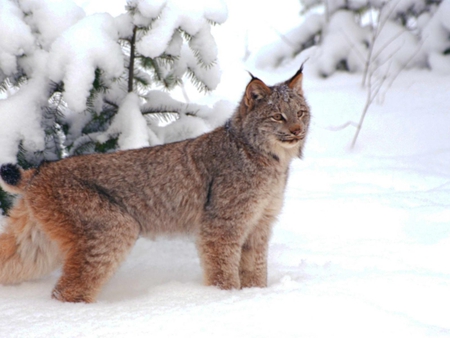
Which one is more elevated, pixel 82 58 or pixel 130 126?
pixel 82 58

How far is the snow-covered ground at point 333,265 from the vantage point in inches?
126

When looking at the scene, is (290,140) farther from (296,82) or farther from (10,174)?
(10,174)

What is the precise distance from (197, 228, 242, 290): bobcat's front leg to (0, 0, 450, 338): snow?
0.15m

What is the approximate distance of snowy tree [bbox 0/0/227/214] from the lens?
4.70m

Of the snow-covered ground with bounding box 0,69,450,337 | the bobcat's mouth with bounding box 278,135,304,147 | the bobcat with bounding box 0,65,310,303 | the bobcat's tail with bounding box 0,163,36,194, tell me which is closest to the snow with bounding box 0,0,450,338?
the snow-covered ground with bounding box 0,69,450,337

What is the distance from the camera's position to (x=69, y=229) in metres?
3.96

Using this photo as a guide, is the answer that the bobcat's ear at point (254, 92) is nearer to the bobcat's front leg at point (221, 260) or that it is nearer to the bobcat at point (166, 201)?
the bobcat at point (166, 201)

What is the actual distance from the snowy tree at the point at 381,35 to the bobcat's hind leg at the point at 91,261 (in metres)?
5.53

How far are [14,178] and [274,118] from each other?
5.91 ft

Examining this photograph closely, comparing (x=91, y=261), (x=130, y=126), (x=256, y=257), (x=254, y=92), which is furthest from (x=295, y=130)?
(x=91, y=261)

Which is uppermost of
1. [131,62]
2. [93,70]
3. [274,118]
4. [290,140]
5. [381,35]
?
[381,35]

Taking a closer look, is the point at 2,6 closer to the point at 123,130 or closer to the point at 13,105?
the point at 13,105

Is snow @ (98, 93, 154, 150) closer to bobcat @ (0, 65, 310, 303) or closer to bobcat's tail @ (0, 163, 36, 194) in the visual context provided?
bobcat @ (0, 65, 310, 303)

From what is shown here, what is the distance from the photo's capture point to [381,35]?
28.6ft
